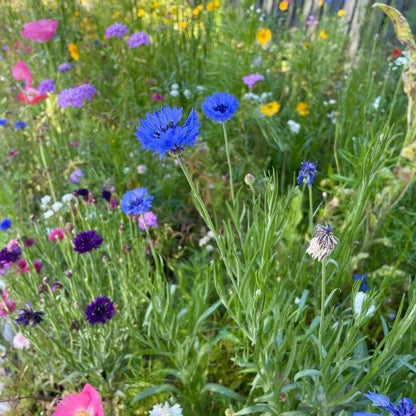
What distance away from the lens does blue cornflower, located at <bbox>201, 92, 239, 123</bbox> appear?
98cm

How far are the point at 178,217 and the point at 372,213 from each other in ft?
2.81

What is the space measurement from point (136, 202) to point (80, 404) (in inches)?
20.8

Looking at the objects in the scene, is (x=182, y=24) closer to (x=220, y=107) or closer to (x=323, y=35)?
(x=323, y=35)

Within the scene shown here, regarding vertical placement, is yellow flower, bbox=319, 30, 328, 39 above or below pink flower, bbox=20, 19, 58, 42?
below

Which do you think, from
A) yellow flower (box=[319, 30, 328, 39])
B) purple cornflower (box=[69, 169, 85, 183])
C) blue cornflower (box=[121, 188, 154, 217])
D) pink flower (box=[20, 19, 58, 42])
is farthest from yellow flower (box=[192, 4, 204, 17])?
blue cornflower (box=[121, 188, 154, 217])

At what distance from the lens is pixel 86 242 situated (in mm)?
1221

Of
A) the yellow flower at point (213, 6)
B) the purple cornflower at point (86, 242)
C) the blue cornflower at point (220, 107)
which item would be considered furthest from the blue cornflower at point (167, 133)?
the yellow flower at point (213, 6)

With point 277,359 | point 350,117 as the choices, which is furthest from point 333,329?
point 350,117

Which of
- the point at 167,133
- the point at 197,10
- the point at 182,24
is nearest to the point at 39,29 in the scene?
the point at 182,24

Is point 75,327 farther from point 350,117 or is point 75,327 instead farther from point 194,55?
point 194,55

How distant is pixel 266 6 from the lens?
385 centimetres

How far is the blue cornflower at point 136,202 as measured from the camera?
3.96ft

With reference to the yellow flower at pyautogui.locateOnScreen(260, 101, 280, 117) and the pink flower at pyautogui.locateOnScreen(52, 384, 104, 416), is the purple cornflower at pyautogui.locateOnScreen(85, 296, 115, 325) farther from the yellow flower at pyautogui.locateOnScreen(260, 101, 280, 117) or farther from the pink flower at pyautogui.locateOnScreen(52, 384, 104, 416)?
the yellow flower at pyautogui.locateOnScreen(260, 101, 280, 117)

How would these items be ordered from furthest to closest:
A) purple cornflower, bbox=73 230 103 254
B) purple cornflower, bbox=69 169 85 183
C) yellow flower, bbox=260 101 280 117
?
yellow flower, bbox=260 101 280 117
purple cornflower, bbox=69 169 85 183
purple cornflower, bbox=73 230 103 254
